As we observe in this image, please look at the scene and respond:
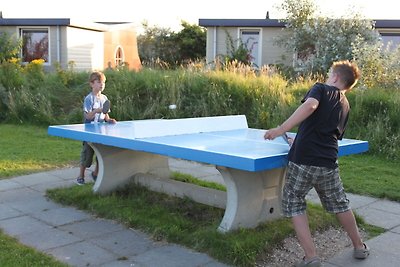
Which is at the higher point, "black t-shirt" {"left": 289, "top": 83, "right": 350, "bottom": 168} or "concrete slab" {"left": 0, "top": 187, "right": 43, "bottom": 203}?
"black t-shirt" {"left": 289, "top": 83, "right": 350, "bottom": 168}

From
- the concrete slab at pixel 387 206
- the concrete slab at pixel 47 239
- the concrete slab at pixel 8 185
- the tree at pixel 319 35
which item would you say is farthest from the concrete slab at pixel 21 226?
the tree at pixel 319 35

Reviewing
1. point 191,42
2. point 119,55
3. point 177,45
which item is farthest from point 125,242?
point 177,45

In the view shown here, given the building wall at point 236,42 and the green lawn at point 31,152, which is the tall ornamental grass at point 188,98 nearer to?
the green lawn at point 31,152

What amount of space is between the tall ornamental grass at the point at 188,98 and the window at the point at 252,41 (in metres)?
9.98

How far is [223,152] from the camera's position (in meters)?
3.97

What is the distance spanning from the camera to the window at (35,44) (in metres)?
23.5

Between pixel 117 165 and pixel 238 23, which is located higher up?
pixel 238 23

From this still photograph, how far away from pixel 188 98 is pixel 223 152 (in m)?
7.82

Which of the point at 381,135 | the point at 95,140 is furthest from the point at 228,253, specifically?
the point at 381,135

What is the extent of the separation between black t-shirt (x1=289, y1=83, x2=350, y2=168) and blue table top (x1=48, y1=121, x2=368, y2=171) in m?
0.19

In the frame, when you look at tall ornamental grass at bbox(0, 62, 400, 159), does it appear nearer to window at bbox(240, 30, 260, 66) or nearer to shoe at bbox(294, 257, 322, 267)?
shoe at bbox(294, 257, 322, 267)

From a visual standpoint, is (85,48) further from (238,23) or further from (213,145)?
(213,145)

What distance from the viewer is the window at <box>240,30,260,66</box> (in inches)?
890

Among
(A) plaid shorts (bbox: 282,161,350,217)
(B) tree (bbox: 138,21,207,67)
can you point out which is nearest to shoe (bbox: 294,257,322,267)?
(A) plaid shorts (bbox: 282,161,350,217)
